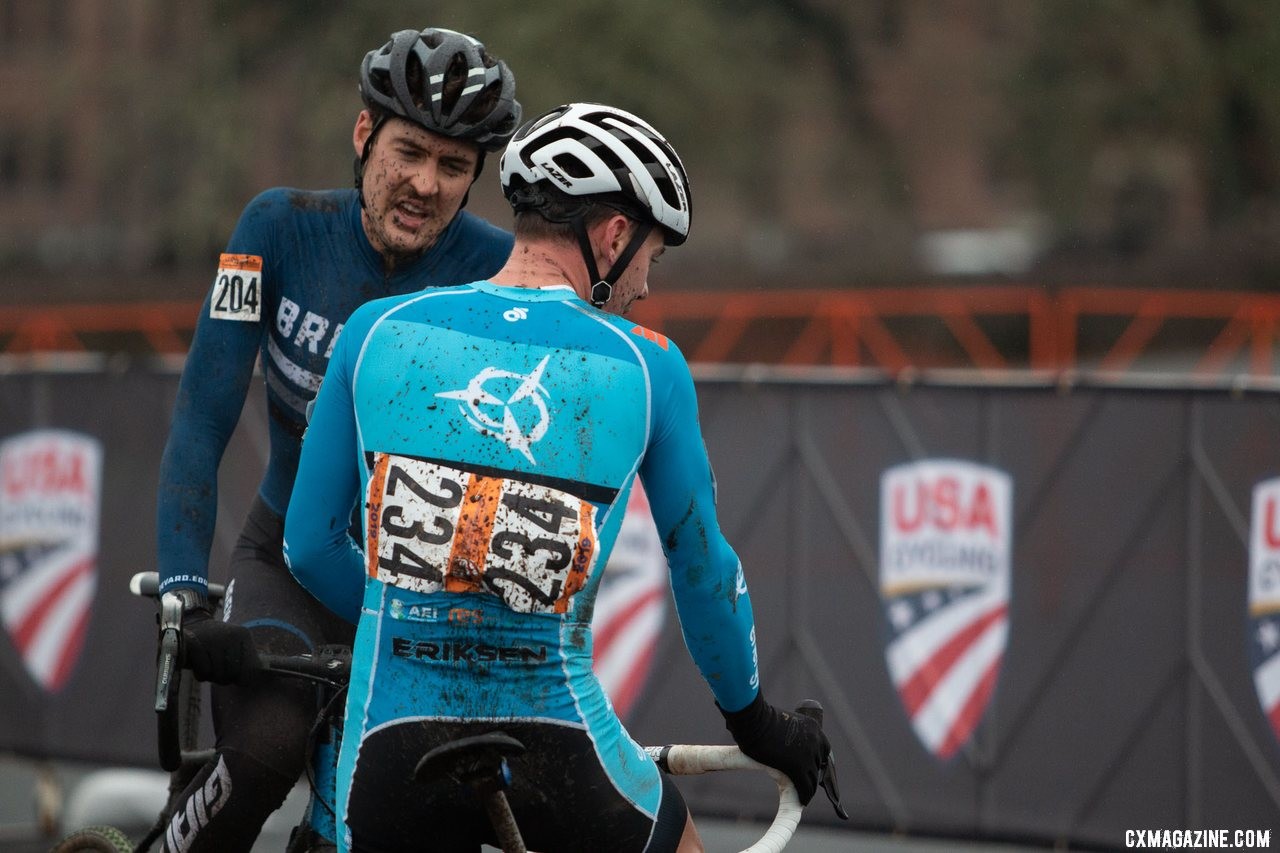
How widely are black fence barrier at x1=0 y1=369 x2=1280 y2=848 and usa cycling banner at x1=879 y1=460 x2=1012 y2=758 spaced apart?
0.01m

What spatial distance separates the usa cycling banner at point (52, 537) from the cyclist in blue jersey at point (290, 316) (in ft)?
18.1

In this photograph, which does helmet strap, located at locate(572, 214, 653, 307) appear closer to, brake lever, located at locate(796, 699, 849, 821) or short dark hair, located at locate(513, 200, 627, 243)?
short dark hair, located at locate(513, 200, 627, 243)

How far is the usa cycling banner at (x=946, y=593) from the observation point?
7965mm

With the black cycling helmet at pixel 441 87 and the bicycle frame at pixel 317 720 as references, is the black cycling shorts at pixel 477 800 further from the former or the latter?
the black cycling helmet at pixel 441 87

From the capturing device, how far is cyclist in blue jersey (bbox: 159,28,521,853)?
4.00 meters

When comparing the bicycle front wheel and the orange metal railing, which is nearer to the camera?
the bicycle front wheel

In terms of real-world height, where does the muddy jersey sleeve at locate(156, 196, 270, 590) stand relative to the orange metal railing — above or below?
above

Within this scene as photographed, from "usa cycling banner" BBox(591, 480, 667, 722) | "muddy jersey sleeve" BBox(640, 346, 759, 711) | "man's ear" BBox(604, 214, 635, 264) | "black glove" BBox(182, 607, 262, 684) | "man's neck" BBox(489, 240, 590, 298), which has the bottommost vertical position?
"usa cycling banner" BBox(591, 480, 667, 722)

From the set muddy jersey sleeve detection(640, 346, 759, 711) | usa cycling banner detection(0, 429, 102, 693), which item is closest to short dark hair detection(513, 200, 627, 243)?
muddy jersey sleeve detection(640, 346, 759, 711)

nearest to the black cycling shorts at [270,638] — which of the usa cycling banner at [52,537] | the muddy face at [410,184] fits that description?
the muddy face at [410,184]

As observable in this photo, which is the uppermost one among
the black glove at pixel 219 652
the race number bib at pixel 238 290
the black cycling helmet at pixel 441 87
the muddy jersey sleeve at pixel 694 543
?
the black cycling helmet at pixel 441 87

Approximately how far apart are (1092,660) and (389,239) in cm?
462

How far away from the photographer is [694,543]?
10.6 ft

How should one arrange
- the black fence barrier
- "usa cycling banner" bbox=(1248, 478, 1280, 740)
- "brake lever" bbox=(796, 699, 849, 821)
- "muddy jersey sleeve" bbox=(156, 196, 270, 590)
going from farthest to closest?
the black fence barrier
"usa cycling banner" bbox=(1248, 478, 1280, 740)
"muddy jersey sleeve" bbox=(156, 196, 270, 590)
"brake lever" bbox=(796, 699, 849, 821)
